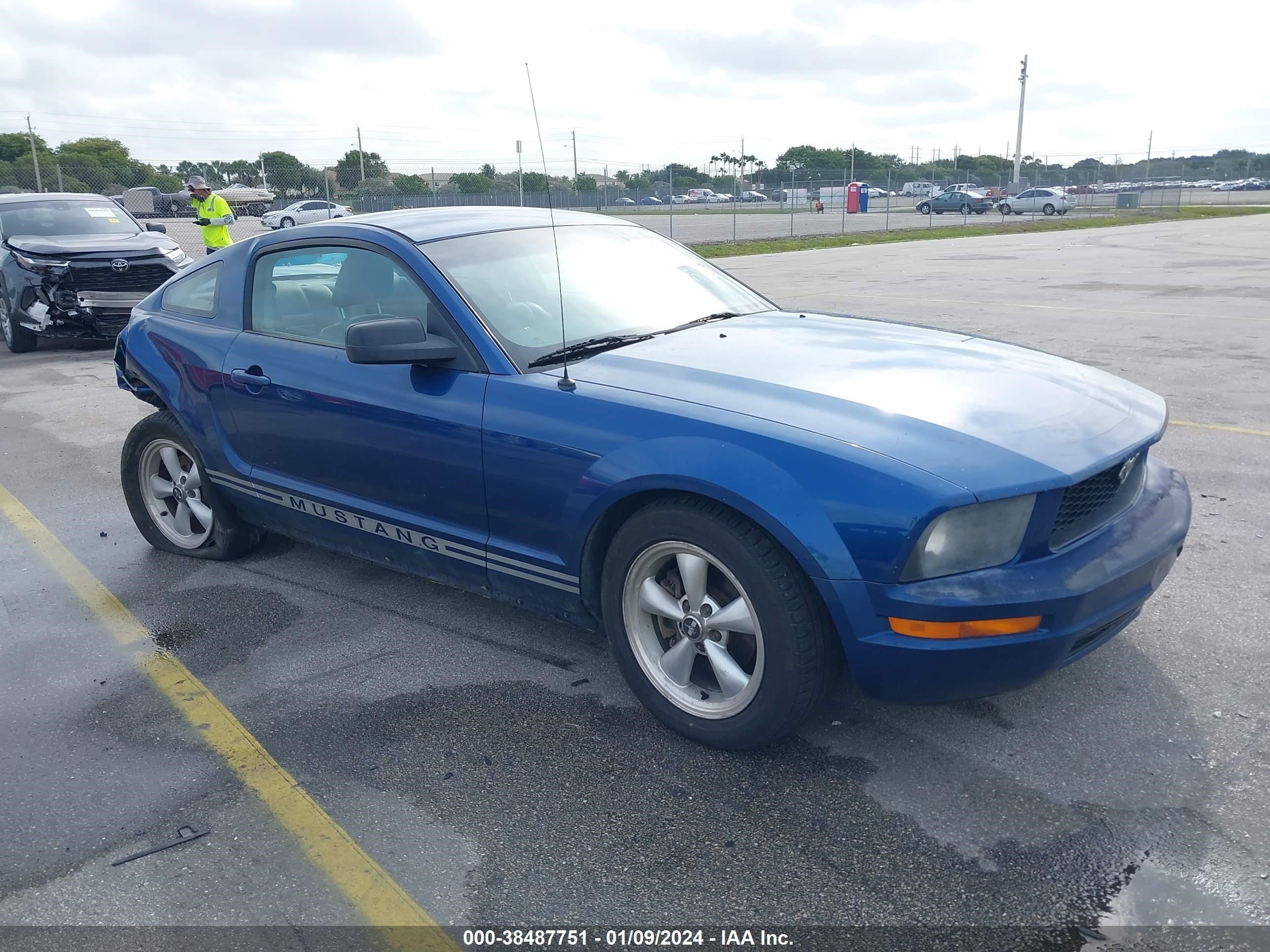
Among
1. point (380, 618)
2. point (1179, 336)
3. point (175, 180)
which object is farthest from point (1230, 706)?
point (175, 180)

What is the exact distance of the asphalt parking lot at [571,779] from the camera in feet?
8.24

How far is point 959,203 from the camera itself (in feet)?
164

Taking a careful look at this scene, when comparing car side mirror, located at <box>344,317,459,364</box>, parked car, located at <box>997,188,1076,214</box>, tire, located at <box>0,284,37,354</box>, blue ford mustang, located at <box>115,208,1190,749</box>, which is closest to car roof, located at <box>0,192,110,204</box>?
tire, located at <box>0,284,37,354</box>

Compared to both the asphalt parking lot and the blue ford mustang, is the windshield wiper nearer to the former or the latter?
the blue ford mustang

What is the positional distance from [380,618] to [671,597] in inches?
61.5

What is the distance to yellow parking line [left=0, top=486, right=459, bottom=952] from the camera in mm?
2496

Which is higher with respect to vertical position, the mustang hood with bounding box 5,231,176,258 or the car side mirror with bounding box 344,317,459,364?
the mustang hood with bounding box 5,231,176,258

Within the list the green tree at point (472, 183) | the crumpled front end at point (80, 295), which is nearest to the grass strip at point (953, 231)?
the green tree at point (472, 183)

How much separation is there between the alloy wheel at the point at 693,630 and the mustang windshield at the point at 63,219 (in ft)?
37.9

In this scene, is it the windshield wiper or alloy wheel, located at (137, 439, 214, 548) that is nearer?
the windshield wiper

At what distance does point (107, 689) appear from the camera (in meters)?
3.74

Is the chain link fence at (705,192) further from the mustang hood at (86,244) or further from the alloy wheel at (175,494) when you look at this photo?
the alloy wheel at (175,494)

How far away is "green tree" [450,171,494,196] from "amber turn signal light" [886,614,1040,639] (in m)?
26.8

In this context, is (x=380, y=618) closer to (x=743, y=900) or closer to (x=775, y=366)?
(x=775, y=366)
